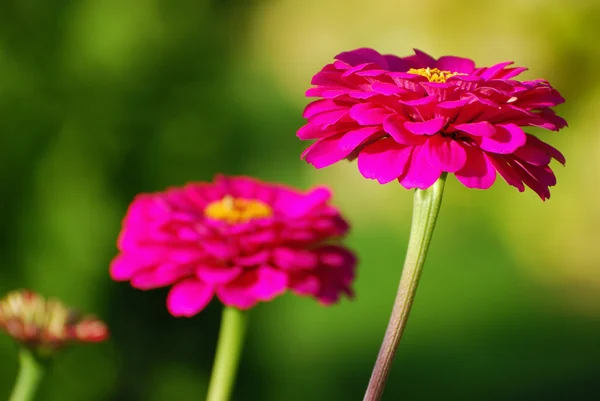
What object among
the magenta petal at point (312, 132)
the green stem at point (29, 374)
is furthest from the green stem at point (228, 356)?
the magenta petal at point (312, 132)

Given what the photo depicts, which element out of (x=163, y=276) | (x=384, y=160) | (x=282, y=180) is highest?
(x=282, y=180)

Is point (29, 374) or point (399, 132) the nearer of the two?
point (399, 132)

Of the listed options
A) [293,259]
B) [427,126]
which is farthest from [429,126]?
[293,259]

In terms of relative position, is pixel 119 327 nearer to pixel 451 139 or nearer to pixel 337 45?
pixel 451 139

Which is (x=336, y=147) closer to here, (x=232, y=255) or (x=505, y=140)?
(x=505, y=140)

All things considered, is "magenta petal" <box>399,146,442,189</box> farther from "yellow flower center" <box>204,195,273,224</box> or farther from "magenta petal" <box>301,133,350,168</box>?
"yellow flower center" <box>204,195,273,224</box>

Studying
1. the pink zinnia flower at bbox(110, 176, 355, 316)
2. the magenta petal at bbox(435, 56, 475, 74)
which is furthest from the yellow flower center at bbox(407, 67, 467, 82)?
the pink zinnia flower at bbox(110, 176, 355, 316)
